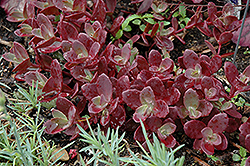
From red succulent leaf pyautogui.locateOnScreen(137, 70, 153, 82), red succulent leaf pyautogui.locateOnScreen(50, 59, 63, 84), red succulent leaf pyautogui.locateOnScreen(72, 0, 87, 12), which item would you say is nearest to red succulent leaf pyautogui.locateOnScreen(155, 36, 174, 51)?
red succulent leaf pyautogui.locateOnScreen(137, 70, 153, 82)

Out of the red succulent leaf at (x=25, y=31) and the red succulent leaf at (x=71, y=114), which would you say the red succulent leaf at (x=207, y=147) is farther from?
the red succulent leaf at (x=25, y=31)

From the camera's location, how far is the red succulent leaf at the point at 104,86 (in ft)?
4.37

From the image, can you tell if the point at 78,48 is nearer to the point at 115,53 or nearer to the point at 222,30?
the point at 115,53

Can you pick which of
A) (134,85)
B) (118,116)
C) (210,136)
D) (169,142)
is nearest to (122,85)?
(134,85)

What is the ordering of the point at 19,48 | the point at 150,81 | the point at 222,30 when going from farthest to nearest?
the point at 222,30 → the point at 19,48 → the point at 150,81

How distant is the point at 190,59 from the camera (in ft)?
4.78

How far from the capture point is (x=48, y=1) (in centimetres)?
175

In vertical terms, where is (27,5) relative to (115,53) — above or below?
above

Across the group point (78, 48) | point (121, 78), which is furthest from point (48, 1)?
point (121, 78)

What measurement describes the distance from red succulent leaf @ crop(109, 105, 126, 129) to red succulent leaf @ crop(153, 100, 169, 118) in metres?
0.19

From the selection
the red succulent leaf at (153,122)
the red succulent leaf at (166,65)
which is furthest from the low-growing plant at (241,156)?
the red succulent leaf at (166,65)

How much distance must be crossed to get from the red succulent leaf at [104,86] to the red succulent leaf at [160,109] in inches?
9.8

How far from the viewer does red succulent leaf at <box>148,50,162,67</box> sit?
1.48 m

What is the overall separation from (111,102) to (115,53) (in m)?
0.35
